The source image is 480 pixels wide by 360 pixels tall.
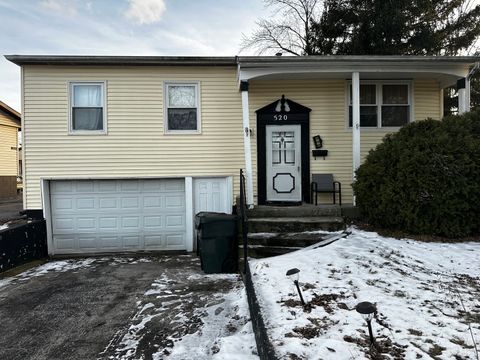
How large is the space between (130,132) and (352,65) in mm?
5554

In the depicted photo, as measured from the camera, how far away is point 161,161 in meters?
8.96

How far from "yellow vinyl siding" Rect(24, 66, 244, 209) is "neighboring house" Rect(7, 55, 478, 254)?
0.03 metres

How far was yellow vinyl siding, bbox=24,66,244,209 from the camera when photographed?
8727mm

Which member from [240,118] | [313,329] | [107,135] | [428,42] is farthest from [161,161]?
[428,42]

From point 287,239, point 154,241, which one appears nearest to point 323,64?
point 287,239

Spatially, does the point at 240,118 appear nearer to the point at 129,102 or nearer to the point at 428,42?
the point at 129,102

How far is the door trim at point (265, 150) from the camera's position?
350 inches

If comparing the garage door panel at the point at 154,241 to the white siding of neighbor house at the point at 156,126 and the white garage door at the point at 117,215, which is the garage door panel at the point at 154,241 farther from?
the white siding of neighbor house at the point at 156,126

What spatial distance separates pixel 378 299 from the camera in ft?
12.6

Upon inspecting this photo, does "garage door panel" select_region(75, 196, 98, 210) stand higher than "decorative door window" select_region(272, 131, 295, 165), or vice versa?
"decorative door window" select_region(272, 131, 295, 165)

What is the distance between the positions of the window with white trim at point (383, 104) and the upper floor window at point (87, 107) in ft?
20.6

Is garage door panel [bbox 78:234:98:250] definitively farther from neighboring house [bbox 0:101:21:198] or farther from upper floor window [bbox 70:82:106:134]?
neighboring house [bbox 0:101:21:198]

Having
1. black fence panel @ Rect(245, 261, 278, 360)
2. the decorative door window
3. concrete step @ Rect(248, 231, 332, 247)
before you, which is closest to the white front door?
the decorative door window

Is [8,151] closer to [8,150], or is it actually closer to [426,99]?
[8,150]
